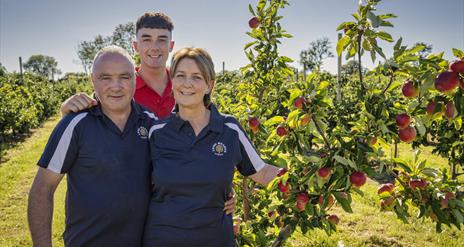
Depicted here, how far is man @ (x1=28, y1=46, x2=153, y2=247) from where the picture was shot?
63.0 inches

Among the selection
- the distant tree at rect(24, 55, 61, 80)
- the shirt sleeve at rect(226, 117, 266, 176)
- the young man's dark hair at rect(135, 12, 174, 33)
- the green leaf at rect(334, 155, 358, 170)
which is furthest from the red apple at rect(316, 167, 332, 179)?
the distant tree at rect(24, 55, 61, 80)

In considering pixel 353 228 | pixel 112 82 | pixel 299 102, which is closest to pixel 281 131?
pixel 299 102

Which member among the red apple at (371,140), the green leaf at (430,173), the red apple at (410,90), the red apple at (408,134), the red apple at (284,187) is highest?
the red apple at (410,90)

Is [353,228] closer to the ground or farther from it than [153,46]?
closer to the ground

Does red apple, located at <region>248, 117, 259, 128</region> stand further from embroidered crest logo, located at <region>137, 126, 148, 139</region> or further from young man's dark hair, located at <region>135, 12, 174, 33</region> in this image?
young man's dark hair, located at <region>135, 12, 174, 33</region>

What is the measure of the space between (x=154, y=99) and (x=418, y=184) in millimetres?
1628

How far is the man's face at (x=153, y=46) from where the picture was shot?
2520mm

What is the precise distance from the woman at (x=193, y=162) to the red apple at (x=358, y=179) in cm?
52

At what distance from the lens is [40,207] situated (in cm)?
161

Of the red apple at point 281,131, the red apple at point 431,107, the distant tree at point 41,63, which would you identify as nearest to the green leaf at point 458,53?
the red apple at point 431,107

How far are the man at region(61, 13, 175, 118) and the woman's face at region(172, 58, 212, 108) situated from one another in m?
0.73

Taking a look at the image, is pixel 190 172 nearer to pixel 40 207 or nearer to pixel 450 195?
pixel 40 207

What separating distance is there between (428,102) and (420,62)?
17cm

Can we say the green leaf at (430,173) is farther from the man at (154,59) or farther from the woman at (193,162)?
the man at (154,59)
